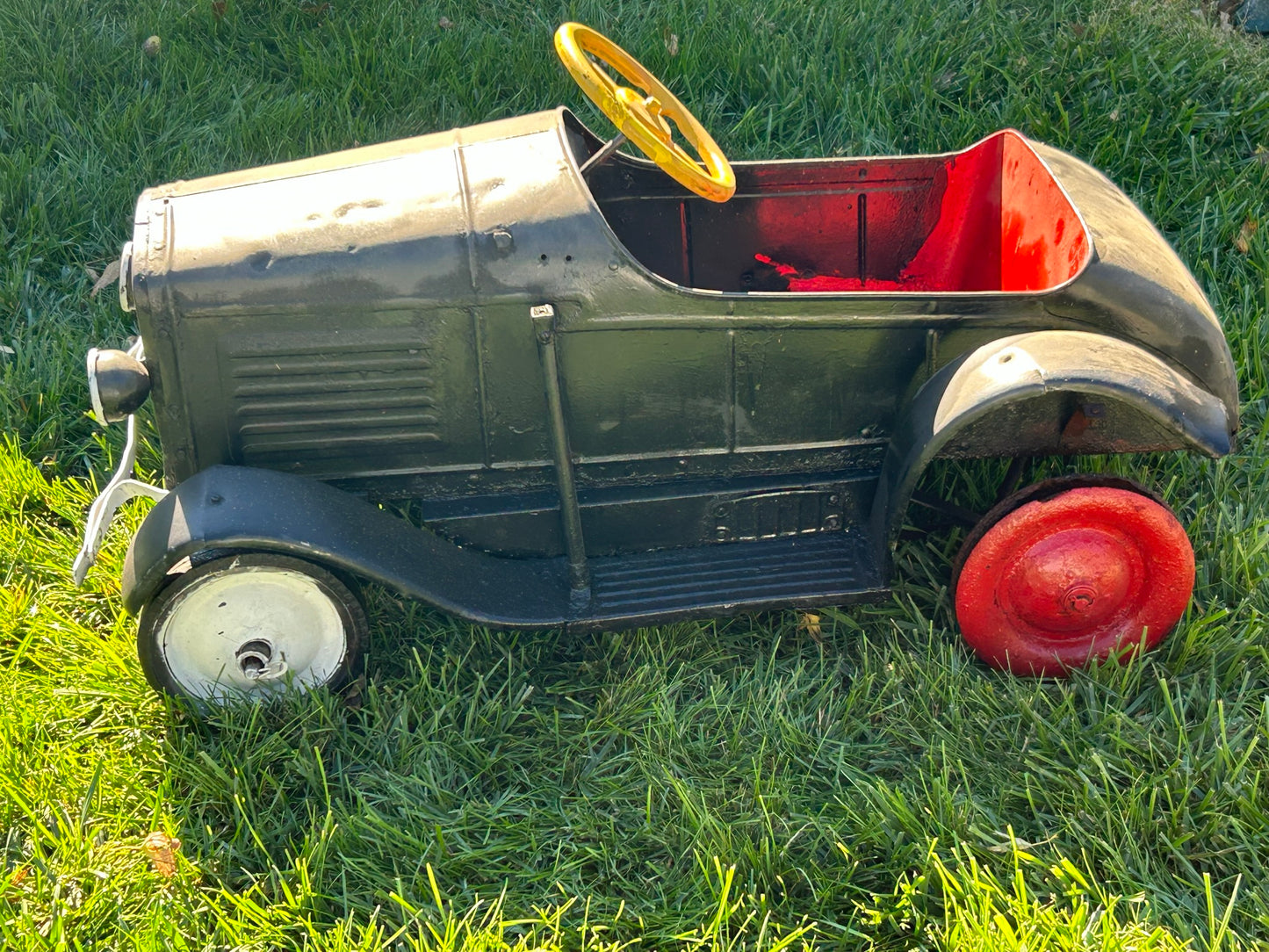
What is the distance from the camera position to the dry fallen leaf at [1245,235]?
164 inches

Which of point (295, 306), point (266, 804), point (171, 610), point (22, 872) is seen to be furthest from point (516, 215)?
point (22, 872)

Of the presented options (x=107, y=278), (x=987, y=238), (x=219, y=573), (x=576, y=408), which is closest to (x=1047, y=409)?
(x=987, y=238)

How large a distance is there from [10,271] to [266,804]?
9.00ft

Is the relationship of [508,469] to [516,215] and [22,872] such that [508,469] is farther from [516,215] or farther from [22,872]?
[22,872]

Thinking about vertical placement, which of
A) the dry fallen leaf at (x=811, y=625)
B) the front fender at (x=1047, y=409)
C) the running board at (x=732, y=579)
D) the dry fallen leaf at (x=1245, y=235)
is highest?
the front fender at (x=1047, y=409)

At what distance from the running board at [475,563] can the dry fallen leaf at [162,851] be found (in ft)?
1.74

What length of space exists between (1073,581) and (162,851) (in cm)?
227

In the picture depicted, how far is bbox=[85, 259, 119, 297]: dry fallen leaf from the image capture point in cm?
413

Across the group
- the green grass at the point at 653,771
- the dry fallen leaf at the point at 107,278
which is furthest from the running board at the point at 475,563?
the dry fallen leaf at the point at 107,278

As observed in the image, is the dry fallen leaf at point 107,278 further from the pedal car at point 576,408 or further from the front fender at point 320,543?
the front fender at point 320,543

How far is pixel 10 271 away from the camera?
14.2 feet

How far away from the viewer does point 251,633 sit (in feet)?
9.09

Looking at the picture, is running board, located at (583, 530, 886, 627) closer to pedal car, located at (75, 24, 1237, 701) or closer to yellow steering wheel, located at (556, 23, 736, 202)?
pedal car, located at (75, 24, 1237, 701)

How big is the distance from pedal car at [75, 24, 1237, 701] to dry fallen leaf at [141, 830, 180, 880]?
0.35 meters
